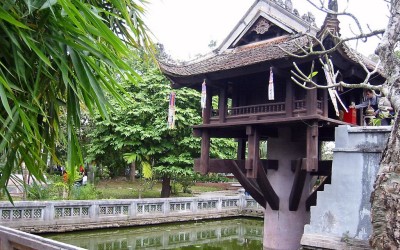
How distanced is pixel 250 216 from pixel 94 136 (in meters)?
6.61

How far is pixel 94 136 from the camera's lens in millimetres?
14688

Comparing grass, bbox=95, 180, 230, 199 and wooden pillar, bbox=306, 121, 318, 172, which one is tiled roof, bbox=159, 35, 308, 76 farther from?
grass, bbox=95, 180, 230, 199

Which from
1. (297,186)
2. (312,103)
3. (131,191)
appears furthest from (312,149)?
(131,191)

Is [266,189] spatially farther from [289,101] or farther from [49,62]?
[49,62]

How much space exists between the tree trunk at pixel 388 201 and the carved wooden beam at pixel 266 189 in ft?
17.5

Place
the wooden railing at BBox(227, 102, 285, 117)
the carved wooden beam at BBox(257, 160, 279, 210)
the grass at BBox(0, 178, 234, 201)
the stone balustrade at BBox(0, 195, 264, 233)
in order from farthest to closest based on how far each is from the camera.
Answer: the grass at BBox(0, 178, 234, 201), the stone balustrade at BBox(0, 195, 264, 233), the carved wooden beam at BBox(257, 160, 279, 210), the wooden railing at BBox(227, 102, 285, 117)

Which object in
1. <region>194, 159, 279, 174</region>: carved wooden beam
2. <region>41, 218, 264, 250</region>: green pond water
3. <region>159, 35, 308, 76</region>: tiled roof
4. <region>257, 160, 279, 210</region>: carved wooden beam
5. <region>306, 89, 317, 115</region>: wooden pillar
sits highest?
<region>159, 35, 308, 76</region>: tiled roof

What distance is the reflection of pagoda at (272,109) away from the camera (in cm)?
690

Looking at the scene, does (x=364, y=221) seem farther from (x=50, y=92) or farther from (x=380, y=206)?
(x=50, y=92)

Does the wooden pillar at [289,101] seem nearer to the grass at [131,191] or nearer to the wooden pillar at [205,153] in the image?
the wooden pillar at [205,153]

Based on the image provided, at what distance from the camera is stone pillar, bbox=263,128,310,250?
25.3 feet

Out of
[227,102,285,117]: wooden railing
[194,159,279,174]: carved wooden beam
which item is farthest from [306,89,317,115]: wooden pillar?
[194,159,279,174]: carved wooden beam

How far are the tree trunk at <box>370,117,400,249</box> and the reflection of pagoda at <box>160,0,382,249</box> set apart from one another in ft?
15.2

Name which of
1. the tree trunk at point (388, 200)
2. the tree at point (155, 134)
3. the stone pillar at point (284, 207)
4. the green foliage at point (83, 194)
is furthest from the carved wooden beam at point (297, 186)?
the green foliage at point (83, 194)
